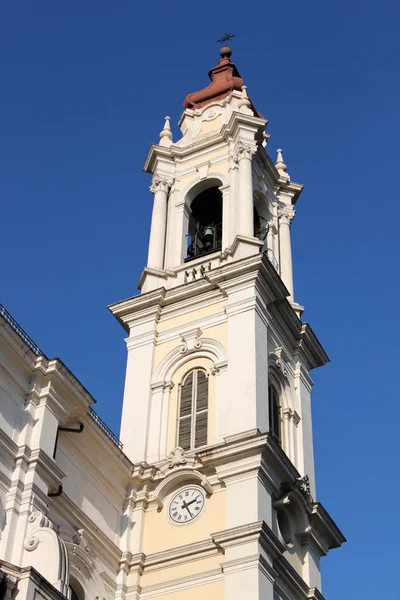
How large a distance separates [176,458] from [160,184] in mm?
12259

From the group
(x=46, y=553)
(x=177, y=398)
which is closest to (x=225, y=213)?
(x=177, y=398)

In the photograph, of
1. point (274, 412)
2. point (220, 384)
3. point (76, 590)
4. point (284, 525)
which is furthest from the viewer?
point (274, 412)

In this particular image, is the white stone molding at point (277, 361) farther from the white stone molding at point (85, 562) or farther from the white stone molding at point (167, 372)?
the white stone molding at point (85, 562)

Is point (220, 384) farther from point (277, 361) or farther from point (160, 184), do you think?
point (160, 184)

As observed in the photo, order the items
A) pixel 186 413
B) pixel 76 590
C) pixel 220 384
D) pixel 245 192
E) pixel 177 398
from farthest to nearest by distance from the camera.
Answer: pixel 245 192
pixel 177 398
pixel 186 413
pixel 220 384
pixel 76 590

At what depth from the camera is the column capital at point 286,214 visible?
39312mm

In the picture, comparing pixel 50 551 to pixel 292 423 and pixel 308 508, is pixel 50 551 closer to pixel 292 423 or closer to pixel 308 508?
pixel 308 508

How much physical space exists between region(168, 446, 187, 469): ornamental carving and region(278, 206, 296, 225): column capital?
500 inches

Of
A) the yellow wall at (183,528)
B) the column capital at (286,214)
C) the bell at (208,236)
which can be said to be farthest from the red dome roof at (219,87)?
the yellow wall at (183,528)

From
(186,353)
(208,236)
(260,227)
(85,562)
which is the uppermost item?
(260,227)

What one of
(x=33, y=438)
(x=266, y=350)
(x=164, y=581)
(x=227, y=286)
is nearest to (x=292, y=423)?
(x=266, y=350)

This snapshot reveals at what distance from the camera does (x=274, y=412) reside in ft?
104

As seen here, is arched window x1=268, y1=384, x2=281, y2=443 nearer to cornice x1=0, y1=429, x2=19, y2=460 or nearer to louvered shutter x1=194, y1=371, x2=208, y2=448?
louvered shutter x1=194, y1=371, x2=208, y2=448

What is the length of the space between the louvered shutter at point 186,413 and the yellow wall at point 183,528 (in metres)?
2.42
